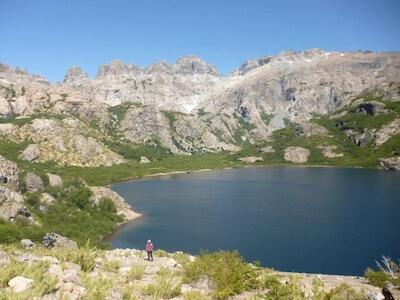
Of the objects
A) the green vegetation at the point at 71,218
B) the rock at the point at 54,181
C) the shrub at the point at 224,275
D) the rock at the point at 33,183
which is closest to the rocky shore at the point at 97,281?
the shrub at the point at 224,275

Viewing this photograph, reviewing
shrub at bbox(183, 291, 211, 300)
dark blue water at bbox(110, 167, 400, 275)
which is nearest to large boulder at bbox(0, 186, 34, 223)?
dark blue water at bbox(110, 167, 400, 275)

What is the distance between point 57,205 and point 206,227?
159ft

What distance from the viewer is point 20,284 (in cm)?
1842

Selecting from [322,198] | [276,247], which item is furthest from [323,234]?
[322,198]

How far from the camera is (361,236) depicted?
368 feet

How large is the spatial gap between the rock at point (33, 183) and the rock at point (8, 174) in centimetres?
352

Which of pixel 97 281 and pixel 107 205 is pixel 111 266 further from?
pixel 107 205

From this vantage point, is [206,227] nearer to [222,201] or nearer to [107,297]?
[222,201]

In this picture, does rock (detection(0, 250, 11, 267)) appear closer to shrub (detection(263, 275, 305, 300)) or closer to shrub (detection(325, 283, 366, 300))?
shrub (detection(263, 275, 305, 300))

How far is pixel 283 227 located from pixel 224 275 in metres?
105

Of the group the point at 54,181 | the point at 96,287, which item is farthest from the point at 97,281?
the point at 54,181

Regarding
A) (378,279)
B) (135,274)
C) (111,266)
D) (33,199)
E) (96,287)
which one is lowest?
(33,199)

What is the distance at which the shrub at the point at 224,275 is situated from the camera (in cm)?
2291

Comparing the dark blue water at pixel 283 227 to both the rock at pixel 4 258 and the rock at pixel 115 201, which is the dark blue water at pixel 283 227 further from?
the rock at pixel 4 258
